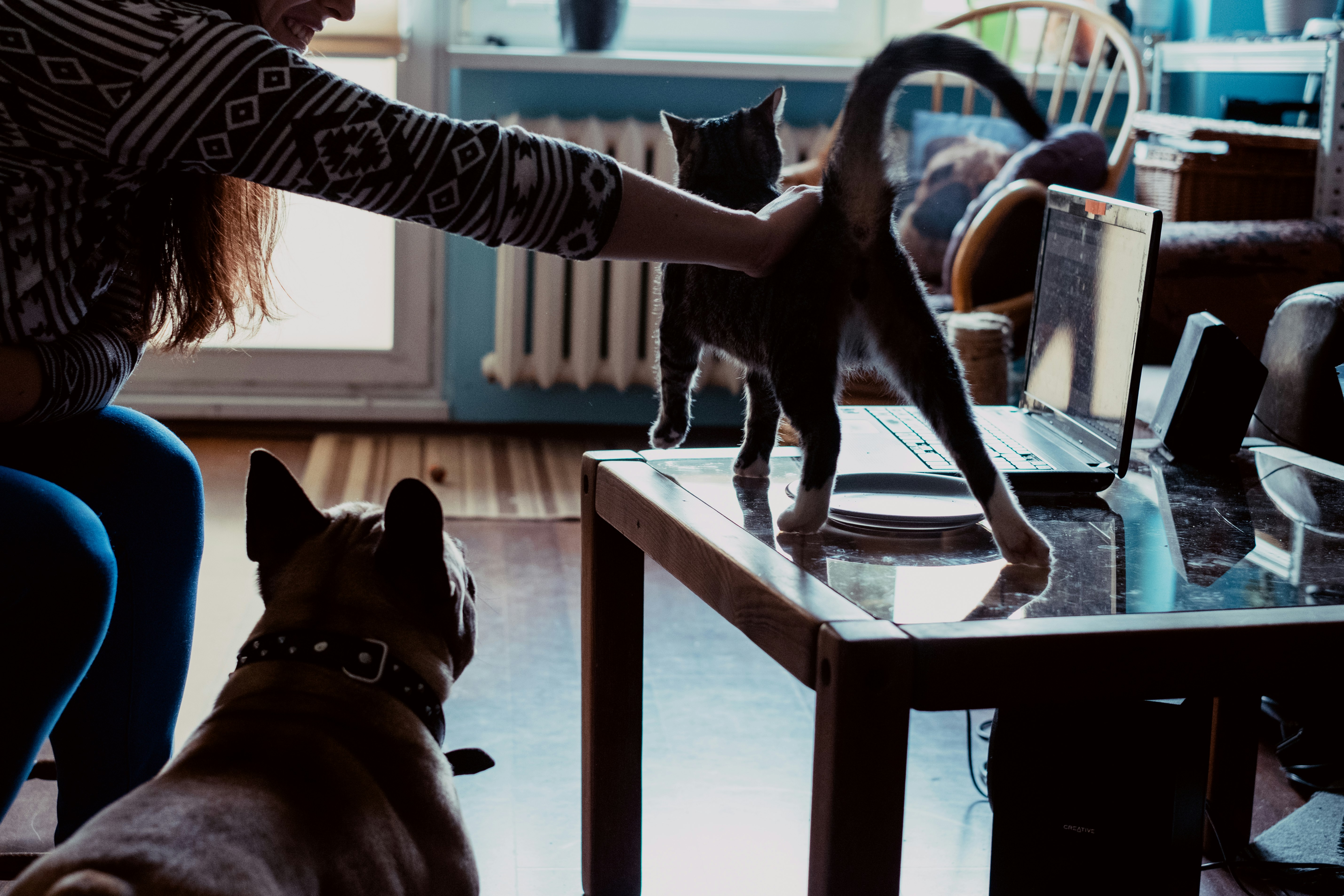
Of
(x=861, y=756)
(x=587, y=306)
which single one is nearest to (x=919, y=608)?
(x=861, y=756)

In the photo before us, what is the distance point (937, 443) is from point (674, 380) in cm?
29

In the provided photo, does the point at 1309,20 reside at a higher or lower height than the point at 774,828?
higher

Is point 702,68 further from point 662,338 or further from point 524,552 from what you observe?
point 662,338

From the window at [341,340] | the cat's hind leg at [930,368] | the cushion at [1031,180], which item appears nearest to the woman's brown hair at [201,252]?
the cat's hind leg at [930,368]

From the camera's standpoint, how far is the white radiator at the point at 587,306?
347 cm

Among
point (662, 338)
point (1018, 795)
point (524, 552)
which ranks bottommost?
point (524, 552)

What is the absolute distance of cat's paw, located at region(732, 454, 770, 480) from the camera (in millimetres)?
1246

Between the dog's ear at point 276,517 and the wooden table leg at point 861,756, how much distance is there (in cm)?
43

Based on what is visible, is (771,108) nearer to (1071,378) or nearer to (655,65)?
(1071,378)

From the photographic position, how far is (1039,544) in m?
1.01

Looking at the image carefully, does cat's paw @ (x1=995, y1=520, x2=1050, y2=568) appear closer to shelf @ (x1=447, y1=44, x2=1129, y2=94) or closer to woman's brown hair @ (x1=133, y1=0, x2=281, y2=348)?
woman's brown hair @ (x1=133, y1=0, x2=281, y2=348)

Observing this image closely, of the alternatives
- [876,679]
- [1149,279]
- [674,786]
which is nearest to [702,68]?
[674,786]

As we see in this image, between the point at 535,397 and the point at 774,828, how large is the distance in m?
2.29

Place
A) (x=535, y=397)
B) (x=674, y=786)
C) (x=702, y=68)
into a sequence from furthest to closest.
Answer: (x=535, y=397) → (x=702, y=68) → (x=674, y=786)
